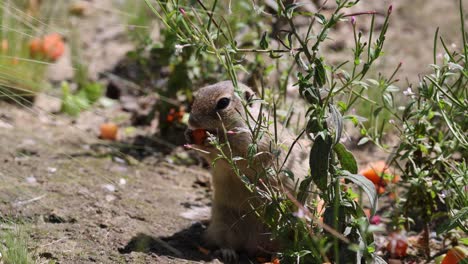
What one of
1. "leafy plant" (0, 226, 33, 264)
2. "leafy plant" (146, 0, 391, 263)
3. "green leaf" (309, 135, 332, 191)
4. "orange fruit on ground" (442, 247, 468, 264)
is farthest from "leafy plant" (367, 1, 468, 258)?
"leafy plant" (0, 226, 33, 264)

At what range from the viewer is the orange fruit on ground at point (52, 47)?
5.95 m

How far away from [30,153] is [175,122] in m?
1.00

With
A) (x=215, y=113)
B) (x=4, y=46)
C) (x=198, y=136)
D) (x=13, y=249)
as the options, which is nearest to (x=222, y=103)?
(x=215, y=113)

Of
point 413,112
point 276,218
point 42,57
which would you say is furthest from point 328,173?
point 42,57

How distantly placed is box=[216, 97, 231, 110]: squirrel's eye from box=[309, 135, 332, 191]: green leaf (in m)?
1.01

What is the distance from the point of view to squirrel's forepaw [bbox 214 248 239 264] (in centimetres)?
363

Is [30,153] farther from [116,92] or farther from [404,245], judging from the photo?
[404,245]

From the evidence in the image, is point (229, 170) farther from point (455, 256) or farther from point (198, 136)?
point (455, 256)

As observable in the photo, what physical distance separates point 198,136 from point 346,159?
39.0 inches

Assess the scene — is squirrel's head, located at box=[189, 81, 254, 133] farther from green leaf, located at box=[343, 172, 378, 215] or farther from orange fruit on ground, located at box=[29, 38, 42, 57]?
orange fruit on ground, located at box=[29, 38, 42, 57]

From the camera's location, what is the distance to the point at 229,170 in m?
3.68

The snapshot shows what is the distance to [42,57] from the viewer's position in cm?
590

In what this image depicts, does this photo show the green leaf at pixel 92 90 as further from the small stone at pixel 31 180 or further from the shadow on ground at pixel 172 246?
the shadow on ground at pixel 172 246

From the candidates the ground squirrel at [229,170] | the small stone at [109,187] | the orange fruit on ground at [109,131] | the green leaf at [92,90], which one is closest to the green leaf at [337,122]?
the ground squirrel at [229,170]
